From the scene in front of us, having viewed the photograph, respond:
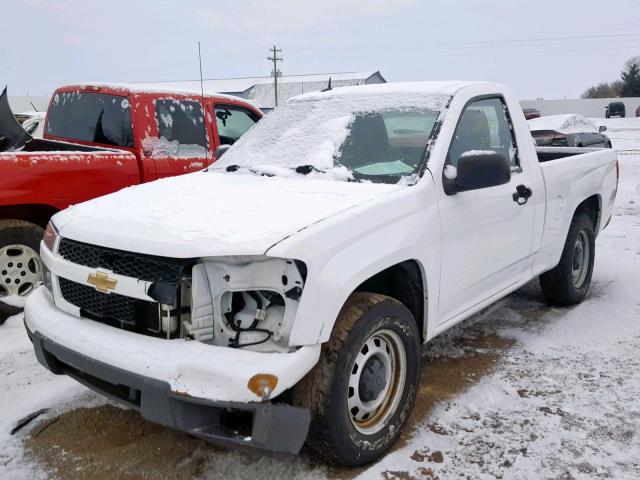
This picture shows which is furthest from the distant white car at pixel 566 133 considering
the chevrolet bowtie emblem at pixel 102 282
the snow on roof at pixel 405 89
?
the chevrolet bowtie emblem at pixel 102 282

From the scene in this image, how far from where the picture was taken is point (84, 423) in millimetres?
3240

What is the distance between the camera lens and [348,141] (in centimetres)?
360

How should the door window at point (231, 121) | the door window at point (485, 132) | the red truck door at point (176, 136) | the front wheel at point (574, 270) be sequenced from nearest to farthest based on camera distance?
the door window at point (485, 132)
the front wheel at point (574, 270)
the red truck door at point (176, 136)
the door window at point (231, 121)

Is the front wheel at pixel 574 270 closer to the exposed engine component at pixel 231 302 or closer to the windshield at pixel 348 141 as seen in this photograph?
the windshield at pixel 348 141

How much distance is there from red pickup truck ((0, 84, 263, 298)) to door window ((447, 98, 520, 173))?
9.90ft

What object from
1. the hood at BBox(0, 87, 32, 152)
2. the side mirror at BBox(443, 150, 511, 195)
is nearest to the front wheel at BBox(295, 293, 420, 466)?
the side mirror at BBox(443, 150, 511, 195)

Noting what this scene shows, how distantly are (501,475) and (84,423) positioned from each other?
7.14 feet

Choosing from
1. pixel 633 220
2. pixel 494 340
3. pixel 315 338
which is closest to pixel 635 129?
pixel 633 220

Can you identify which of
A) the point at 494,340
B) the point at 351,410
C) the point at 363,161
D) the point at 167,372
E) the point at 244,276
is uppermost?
the point at 363,161

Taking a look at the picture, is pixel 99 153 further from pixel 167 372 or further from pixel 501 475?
pixel 501 475

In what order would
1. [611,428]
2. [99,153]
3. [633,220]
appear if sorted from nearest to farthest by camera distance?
[611,428]
[99,153]
[633,220]

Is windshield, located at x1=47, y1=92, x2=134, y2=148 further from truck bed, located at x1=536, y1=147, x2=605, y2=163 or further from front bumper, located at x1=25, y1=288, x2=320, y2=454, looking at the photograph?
truck bed, located at x1=536, y1=147, x2=605, y2=163

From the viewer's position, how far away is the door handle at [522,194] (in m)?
3.84

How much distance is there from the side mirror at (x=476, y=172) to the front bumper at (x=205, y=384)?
1345mm
